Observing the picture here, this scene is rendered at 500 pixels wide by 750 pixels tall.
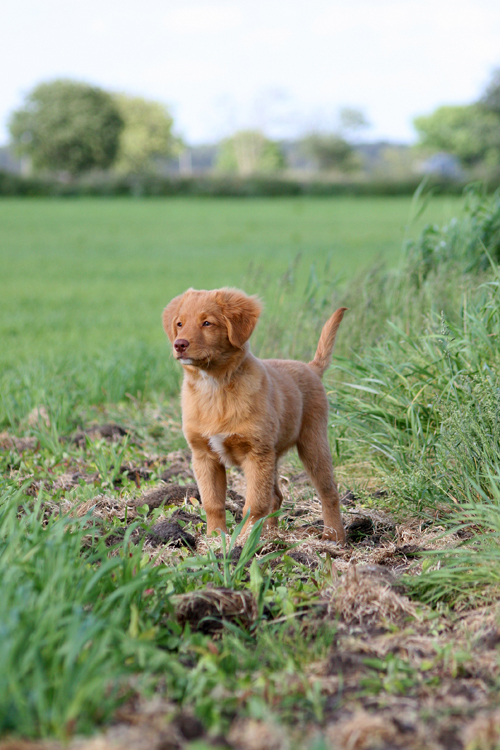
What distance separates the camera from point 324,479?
340 cm

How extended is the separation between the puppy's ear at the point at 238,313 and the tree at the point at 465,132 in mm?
40815

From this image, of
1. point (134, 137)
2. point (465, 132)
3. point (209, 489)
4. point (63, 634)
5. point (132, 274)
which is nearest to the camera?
point (63, 634)

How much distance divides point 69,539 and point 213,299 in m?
1.33

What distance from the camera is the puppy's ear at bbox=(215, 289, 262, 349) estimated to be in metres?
3.12

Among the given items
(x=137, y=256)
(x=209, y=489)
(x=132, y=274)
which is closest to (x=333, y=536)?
(x=209, y=489)

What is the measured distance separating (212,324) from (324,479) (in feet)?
3.07

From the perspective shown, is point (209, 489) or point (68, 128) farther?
point (68, 128)

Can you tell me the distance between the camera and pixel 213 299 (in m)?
3.21

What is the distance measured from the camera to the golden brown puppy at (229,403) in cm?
309

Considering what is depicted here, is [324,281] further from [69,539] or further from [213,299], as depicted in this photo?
[69,539]

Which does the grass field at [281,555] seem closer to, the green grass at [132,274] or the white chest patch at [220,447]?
the green grass at [132,274]

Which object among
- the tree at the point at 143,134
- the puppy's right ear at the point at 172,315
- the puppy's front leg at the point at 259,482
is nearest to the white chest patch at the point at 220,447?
the puppy's front leg at the point at 259,482

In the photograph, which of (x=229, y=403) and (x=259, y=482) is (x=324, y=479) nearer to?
(x=259, y=482)

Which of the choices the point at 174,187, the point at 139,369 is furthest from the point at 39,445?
the point at 174,187
